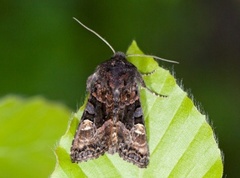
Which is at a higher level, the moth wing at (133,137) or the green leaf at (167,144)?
the green leaf at (167,144)

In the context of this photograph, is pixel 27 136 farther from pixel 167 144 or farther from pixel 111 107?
pixel 167 144

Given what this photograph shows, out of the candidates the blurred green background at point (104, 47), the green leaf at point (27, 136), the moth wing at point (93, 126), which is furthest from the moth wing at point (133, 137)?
the blurred green background at point (104, 47)

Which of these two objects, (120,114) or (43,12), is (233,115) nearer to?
(43,12)

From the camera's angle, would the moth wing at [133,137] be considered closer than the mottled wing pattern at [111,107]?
Yes

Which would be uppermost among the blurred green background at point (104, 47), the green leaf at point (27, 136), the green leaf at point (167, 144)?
the green leaf at point (167, 144)

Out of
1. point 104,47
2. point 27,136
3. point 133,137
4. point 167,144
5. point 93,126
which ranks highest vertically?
point 167,144

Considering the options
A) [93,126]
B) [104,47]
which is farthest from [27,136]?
[104,47]

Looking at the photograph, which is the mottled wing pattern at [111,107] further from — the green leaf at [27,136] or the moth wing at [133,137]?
the green leaf at [27,136]
